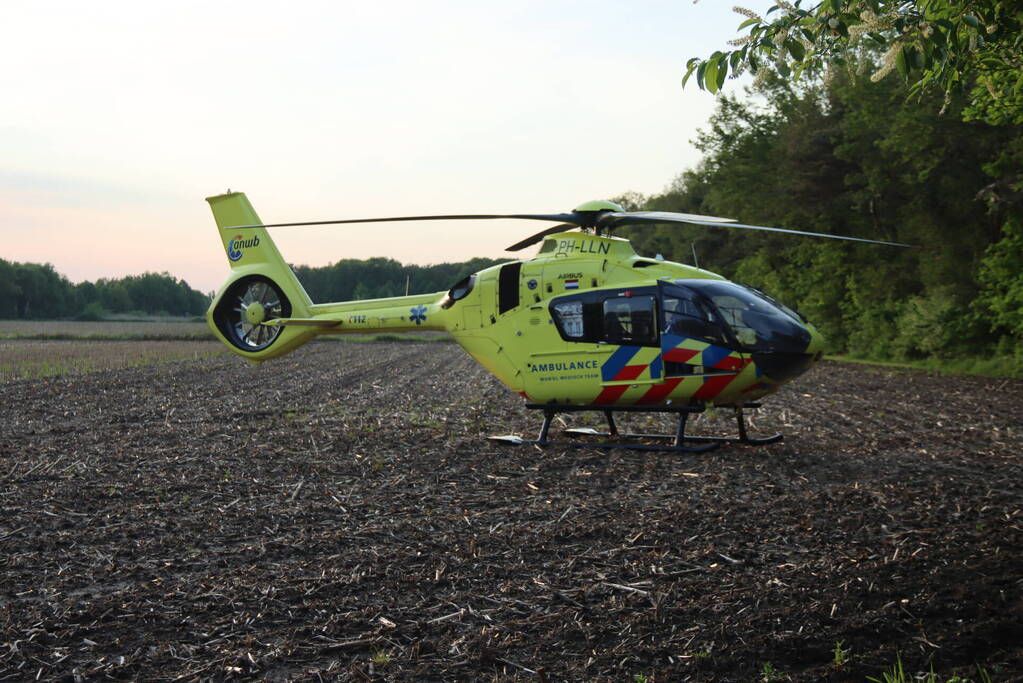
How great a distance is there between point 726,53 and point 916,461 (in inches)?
280

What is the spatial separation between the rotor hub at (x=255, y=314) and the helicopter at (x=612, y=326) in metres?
1.22

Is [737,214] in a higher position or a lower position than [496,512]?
higher

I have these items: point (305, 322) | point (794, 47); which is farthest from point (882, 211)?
point (794, 47)

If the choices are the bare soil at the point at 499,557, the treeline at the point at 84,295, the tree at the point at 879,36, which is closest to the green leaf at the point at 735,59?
the tree at the point at 879,36

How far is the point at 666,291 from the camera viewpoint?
11.3 meters

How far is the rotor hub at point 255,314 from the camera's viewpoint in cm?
1465

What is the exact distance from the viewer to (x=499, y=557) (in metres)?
6.96

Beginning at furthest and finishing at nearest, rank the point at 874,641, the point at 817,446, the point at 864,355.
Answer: the point at 864,355, the point at 817,446, the point at 874,641

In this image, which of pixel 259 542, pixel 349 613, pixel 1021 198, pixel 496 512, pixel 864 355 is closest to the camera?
pixel 349 613

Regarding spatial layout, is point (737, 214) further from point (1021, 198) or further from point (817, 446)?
point (817, 446)

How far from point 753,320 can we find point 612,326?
179cm

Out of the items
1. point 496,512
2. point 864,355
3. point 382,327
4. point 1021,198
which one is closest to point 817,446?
point 496,512

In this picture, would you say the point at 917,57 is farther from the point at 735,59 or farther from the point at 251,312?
the point at 251,312

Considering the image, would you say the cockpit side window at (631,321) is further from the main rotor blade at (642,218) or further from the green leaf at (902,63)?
the green leaf at (902,63)
